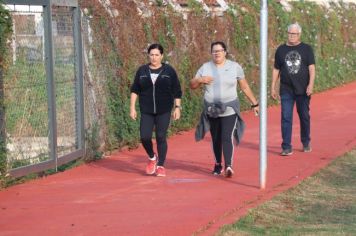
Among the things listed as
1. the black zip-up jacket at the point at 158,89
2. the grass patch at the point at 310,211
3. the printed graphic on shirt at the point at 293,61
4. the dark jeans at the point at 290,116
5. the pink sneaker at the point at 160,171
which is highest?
the printed graphic on shirt at the point at 293,61

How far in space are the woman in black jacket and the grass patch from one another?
1.83 m

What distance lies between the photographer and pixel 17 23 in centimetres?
1070

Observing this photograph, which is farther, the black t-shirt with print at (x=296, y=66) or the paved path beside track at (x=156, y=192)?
the black t-shirt with print at (x=296, y=66)

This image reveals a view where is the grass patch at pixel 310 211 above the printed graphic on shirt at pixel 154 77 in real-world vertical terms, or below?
below

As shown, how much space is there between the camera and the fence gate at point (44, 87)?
10.6 meters

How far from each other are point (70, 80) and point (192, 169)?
201 centimetres

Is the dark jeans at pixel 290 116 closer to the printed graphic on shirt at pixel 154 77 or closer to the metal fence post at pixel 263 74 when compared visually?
the printed graphic on shirt at pixel 154 77

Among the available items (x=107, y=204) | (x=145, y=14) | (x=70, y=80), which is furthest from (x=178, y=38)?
(x=107, y=204)

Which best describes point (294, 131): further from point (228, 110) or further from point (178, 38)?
point (228, 110)

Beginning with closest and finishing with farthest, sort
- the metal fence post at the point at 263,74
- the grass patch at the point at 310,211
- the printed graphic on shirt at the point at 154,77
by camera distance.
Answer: the grass patch at the point at 310,211 < the metal fence post at the point at 263,74 < the printed graphic on shirt at the point at 154,77

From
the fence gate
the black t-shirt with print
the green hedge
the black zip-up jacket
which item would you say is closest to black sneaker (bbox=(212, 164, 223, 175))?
the black zip-up jacket

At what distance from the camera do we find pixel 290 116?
43.4ft

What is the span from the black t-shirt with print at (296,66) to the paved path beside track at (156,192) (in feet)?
3.22

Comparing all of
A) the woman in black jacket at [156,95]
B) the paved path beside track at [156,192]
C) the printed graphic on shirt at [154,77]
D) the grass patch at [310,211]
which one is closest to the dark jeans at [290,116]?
the paved path beside track at [156,192]
